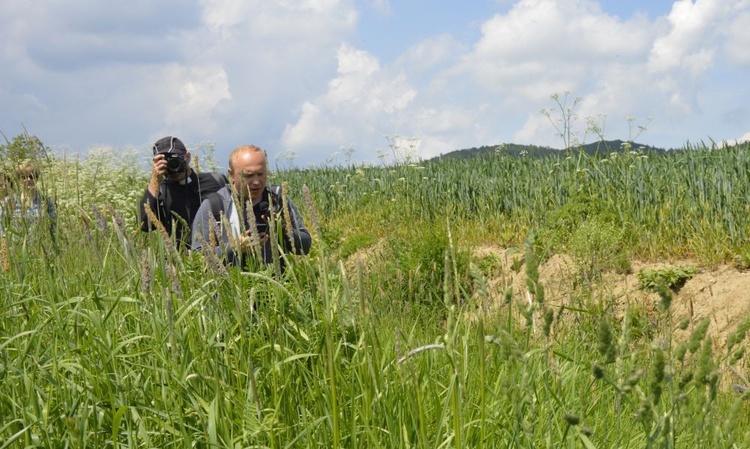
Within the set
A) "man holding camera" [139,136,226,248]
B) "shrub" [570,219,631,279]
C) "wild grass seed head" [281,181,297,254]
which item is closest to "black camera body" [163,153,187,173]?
"man holding camera" [139,136,226,248]

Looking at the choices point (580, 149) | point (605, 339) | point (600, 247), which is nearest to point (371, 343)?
point (605, 339)

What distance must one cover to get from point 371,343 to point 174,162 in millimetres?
3165

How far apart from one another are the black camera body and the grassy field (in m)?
0.86

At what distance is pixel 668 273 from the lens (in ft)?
21.5

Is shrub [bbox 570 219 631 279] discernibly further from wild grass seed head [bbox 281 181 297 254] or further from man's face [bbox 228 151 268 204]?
wild grass seed head [bbox 281 181 297 254]

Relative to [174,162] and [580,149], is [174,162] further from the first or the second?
[580,149]

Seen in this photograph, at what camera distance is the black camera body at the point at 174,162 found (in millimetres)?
5109

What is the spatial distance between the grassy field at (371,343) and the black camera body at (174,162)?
0.86 metres

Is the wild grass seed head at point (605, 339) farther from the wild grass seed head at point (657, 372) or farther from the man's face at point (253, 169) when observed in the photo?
the man's face at point (253, 169)

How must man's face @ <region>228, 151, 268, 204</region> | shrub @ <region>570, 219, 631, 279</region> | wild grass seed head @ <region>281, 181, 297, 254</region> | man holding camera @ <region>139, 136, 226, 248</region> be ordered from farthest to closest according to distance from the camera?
1. shrub @ <region>570, 219, 631, 279</region>
2. man holding camera @ <region>139, 136, 226, 248</region>
3. man's face @ <region>228, 151, 268, 204</region>
4. wild grass seed head @ <region>281, 181, 297, 254</region>

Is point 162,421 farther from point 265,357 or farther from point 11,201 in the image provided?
point 11,201

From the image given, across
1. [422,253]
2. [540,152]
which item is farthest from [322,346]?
[540,152]

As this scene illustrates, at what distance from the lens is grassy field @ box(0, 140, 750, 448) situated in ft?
5.03

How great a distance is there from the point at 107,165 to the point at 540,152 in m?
7.20
